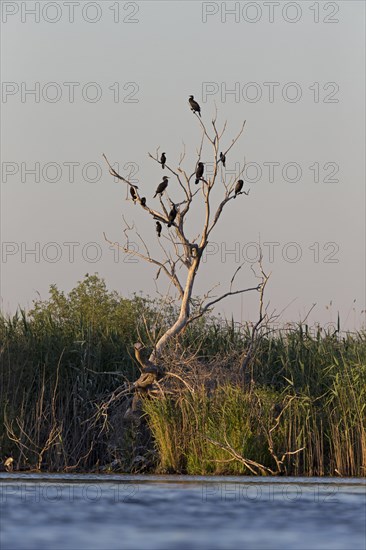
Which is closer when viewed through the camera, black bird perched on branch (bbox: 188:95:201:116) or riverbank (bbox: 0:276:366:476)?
riverbank (bbox: 0:276:366:476)

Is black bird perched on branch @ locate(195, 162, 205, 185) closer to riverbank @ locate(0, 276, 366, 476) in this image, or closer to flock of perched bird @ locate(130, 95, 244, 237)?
flock of perched bird @ locate(130, 95, 244, 237)

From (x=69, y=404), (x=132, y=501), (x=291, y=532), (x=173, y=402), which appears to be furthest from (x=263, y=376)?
(x=291, y=532)

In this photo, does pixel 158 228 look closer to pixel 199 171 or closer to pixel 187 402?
pixel 199 171

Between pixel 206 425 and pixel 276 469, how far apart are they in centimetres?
108

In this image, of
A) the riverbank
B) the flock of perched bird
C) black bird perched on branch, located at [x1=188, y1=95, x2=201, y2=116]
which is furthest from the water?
black bird perched on branch, located at [x1=188, y1=95, x2=201, y2=116]

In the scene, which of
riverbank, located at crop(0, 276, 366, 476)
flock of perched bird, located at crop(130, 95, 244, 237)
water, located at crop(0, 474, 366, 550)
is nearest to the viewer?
water, located at crop(0, 474, 366, 550)

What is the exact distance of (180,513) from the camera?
12.0 meters

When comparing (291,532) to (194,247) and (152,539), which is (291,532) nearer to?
(152,539)

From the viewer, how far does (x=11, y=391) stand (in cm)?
1792

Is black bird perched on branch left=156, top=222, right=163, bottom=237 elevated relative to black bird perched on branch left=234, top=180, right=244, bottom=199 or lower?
lower

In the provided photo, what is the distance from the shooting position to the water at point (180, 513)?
10039 mm

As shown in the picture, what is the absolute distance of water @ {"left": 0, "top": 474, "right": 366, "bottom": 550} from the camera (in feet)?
32.9

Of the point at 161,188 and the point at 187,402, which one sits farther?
the point at 161,188

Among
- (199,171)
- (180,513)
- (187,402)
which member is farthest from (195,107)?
(180,513)
